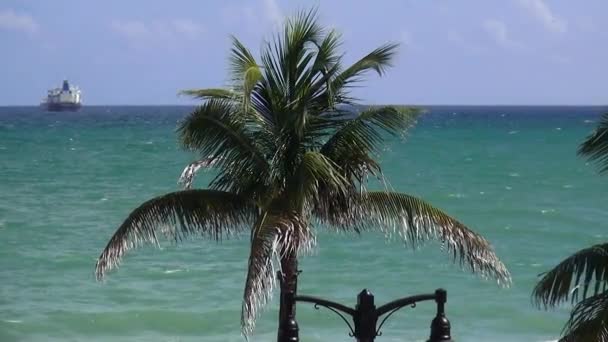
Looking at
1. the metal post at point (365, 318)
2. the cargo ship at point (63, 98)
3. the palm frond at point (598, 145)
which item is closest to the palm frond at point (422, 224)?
the palm frond at point (598, 145)

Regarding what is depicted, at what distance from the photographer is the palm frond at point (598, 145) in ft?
33.4

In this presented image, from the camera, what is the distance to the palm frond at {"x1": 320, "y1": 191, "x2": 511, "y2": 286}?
1170cm

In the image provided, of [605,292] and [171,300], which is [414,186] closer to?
[171,300]

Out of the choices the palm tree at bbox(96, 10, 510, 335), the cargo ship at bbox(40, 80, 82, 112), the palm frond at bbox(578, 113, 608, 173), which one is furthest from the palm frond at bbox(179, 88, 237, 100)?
the cargo ship at bbox(40, 80, 82, 112)

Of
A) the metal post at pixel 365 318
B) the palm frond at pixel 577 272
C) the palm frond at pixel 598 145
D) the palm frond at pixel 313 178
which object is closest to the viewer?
the metal post at pixel 365 318

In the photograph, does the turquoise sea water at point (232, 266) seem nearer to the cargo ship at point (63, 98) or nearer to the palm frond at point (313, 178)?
the palm frond at point (313, 178)

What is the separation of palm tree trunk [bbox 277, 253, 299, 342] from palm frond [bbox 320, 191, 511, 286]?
800mm

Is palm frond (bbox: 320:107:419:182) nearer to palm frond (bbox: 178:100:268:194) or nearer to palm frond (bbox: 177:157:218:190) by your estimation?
palm frond (bbox: 178:100:268:194)

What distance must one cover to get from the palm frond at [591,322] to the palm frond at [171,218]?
3313 millimetres

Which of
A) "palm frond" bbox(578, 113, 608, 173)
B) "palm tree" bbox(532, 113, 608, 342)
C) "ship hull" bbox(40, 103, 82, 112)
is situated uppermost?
"ship hull" bbox(40, 103, 82, 112)

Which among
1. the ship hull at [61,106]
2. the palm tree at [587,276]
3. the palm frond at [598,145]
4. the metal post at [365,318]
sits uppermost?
the ship hull at [61,106]

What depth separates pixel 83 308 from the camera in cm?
2325

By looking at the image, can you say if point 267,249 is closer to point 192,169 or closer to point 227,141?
point 227,141

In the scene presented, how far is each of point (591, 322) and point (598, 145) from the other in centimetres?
146
